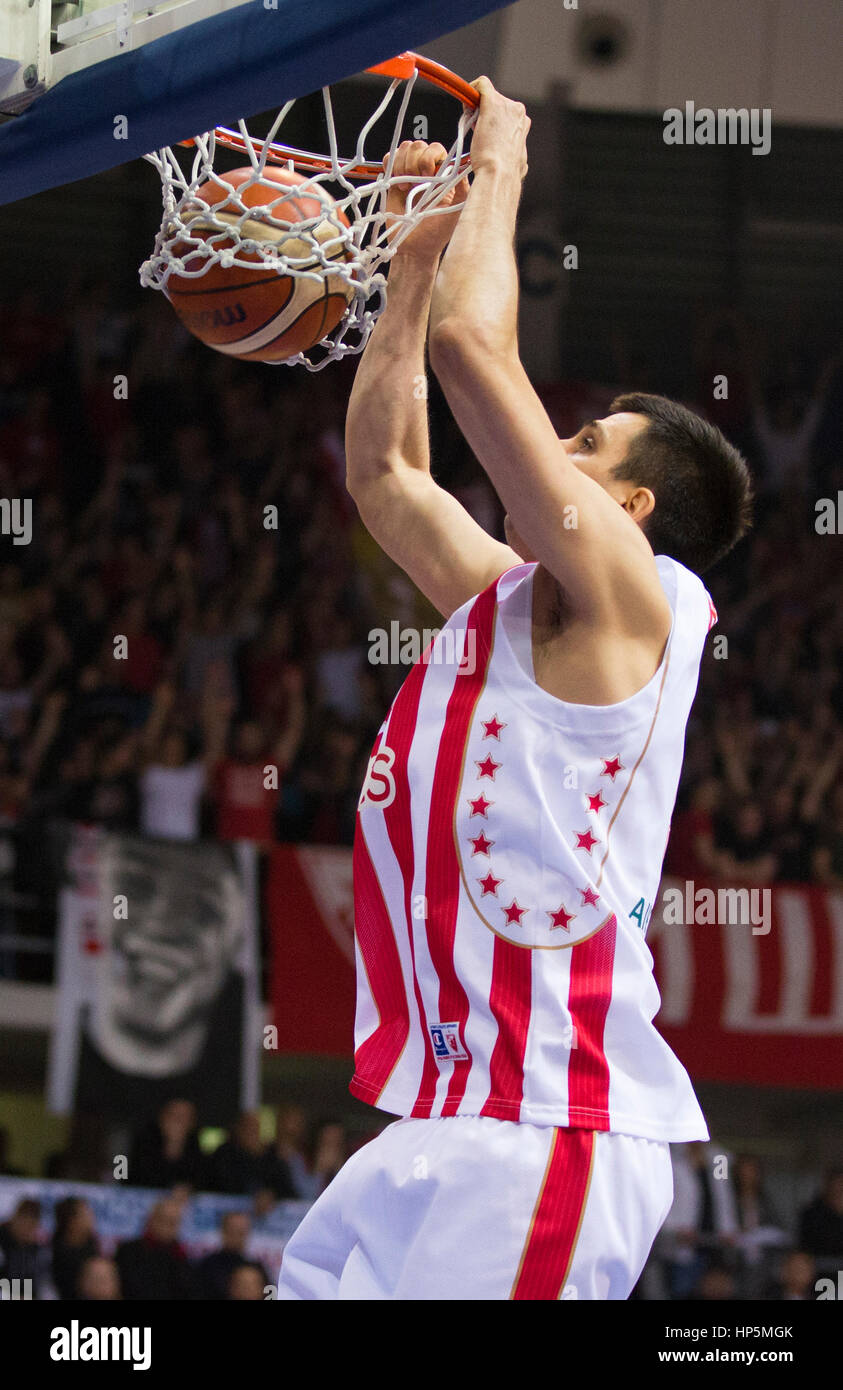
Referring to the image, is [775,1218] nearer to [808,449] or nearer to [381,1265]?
[808,449]

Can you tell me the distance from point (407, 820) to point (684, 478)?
2.62ft

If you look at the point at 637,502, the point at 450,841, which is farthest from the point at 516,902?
the point at 637,502

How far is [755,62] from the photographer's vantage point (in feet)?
38.2

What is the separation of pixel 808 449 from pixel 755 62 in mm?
2884

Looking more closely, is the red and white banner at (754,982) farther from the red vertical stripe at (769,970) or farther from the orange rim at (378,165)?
the orange rim at (378,165)

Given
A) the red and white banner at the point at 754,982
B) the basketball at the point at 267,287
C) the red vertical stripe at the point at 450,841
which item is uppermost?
the basketball at the point at 267,287

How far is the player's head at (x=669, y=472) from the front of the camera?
9.11 ft

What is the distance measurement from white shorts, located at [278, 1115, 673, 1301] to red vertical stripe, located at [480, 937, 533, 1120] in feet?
0.10

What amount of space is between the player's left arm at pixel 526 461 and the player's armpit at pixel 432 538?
40cm

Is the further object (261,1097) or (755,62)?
(755,62)

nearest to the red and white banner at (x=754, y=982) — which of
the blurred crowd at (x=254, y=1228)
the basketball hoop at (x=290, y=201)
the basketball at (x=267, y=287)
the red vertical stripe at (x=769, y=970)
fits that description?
the red vertical stripe at (x=769, y=970)

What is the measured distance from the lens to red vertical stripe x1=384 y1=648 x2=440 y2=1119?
2.38m
